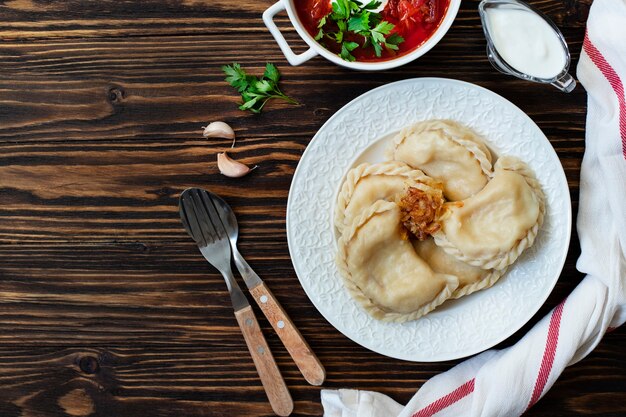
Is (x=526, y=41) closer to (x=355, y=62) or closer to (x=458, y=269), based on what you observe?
(x=355, y=62)

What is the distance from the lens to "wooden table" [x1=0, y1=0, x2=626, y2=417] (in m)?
2.63

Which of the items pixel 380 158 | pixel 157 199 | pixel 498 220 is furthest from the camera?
pixel 157 199

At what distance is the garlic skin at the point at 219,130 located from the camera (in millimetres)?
2602

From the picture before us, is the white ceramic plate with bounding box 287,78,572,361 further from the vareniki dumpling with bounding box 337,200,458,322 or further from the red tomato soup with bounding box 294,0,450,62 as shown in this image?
the red tomato soup with bounding box 294,0,450,62

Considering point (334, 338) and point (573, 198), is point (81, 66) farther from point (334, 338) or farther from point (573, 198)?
point (573, 198)

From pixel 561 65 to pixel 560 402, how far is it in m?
1.32

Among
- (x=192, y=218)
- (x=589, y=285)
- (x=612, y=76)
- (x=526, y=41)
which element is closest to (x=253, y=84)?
(x=192, y=218)

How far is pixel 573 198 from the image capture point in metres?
2.60

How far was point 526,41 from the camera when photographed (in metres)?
2.44

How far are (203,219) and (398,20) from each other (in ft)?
3.46

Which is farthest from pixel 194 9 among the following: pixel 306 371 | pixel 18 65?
pixel 306 371

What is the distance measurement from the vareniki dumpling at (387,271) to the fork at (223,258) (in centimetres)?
43

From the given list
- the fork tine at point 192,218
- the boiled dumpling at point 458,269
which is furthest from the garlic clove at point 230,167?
the boiled dumpling at point 458,269

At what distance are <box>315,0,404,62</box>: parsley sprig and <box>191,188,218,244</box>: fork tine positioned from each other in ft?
2.57
